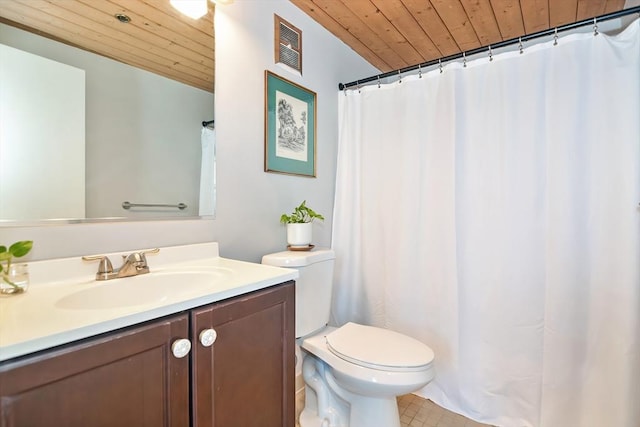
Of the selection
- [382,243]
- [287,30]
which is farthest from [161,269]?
[287,30]

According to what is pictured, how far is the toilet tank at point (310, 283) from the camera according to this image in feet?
4.53

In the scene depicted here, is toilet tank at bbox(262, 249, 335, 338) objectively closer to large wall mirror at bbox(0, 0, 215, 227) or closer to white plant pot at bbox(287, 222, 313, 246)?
white plant pot at bbox(287, 222, 313, 246)

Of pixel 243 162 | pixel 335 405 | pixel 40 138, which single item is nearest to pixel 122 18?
pixel 40 138

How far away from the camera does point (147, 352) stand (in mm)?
664

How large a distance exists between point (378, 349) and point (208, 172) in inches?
41.5

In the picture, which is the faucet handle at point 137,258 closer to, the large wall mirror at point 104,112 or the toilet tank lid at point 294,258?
the large wall mirror at point 104,112

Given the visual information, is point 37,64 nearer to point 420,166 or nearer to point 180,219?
point 180,219

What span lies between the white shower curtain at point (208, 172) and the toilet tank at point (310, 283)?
1.13 feet

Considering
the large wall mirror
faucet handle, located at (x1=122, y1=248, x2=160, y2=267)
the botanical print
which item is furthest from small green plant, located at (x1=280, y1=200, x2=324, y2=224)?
faucet handle, located at (x1=122, y1=248, x2=160, y2=267)

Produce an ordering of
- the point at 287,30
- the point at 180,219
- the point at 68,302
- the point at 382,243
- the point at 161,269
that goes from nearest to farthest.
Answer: the point at 68,302 < the point at 161,269 < the point at 180,219 < the point at 287,30 < the point at 382,243

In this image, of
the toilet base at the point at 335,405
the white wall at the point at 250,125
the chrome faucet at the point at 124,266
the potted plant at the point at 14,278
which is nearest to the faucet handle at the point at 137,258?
the chrome faucet at the point at 124,266

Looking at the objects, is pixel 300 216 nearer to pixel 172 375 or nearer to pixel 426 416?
pixel 172 375

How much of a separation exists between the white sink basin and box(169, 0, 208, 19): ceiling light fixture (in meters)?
1.03

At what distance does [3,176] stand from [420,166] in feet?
5.54
